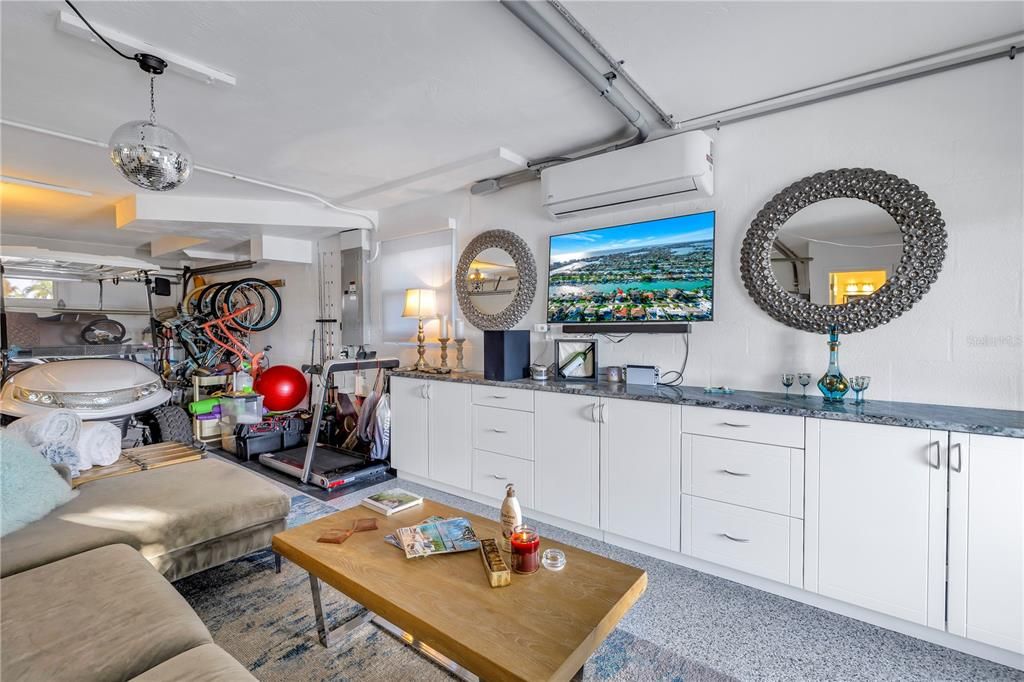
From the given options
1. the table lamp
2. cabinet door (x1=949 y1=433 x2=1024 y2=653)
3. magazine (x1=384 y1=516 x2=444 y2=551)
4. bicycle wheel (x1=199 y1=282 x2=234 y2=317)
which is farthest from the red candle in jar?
bicycle wheel (x1=199 y1=282 x2=234 y2=317)

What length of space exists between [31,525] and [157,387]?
243cm

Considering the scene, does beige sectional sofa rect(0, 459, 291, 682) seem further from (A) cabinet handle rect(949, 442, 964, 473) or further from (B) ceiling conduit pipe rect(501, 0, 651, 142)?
(A) cabinet handle rect(949, 442, 964, 473)

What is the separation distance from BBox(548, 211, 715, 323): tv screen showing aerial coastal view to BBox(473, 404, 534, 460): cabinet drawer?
0.84 meters

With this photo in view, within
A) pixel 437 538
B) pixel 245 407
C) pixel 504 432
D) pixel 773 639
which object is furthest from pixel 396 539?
pixel 245 407

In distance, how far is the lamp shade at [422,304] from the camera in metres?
4.35

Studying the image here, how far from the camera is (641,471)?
2678mm

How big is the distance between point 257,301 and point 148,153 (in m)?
5.03

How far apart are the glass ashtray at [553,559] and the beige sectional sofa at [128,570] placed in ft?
3.06

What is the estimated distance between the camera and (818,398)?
2527 mm

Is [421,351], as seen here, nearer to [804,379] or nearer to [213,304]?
[804,379]

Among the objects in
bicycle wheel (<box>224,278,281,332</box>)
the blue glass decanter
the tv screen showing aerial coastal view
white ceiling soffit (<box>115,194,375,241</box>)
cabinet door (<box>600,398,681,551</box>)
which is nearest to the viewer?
the blue glass decanter

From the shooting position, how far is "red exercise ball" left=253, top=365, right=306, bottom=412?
511 centimetres

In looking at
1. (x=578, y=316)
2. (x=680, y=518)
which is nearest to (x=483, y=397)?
(x=578, y=316)

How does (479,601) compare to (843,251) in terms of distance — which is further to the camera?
(843,251)
